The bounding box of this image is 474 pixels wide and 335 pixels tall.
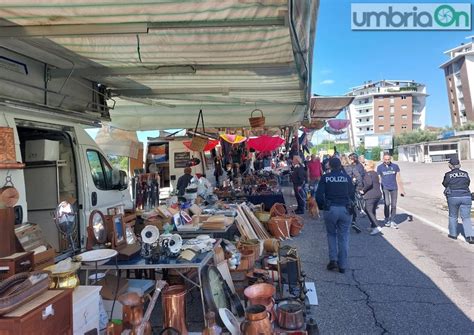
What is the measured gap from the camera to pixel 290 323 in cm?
314

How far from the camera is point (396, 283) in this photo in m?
5.12

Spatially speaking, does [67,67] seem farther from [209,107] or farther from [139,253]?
[209,107]

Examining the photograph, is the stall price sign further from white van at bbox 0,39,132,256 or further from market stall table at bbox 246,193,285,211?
white van at bbox 0,39,132,256

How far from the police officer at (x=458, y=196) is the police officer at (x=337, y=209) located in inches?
115

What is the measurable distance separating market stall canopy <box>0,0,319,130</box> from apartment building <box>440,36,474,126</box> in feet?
252

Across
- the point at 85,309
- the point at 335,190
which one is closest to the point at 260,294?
the point at 85,309

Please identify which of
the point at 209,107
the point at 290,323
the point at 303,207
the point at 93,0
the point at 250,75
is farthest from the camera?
the point at 303,207

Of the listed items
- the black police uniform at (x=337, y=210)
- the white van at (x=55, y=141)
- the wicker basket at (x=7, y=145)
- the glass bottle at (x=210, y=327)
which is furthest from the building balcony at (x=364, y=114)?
the glass bottle at (x=210, y=327)

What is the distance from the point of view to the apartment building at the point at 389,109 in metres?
93.9

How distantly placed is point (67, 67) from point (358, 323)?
4.82m

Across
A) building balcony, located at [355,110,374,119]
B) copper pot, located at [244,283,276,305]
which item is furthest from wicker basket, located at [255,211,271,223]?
building balcony, located at [355,110,374,119]

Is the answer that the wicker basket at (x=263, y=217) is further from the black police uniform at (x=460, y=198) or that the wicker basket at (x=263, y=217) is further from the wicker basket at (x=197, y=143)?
the black police uniform at (x=460, y=198)

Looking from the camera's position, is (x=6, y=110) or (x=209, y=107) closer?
(x=6, y=110)

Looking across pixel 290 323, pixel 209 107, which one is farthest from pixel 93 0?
pixel 209 107
